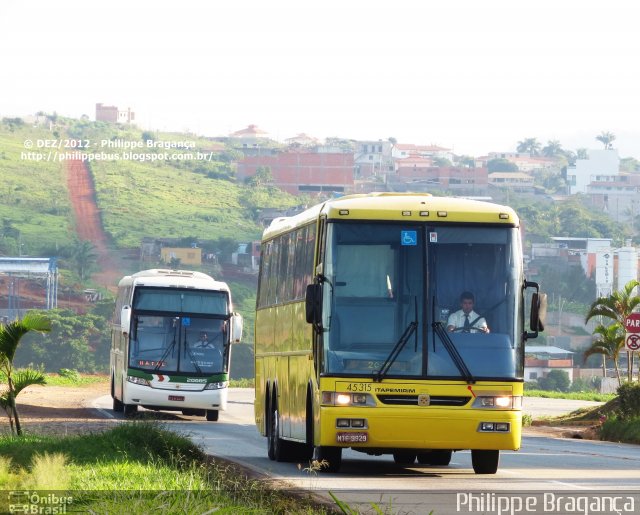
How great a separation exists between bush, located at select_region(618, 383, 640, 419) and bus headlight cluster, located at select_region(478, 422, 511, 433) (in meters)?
18.8

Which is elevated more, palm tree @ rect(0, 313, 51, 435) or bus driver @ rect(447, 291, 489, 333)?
bus driver @ rect(447, 291, 489, 333)

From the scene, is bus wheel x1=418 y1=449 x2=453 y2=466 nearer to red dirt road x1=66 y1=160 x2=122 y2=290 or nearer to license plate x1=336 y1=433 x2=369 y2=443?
license plate x1=336 y1=433 x2=369 y2=443

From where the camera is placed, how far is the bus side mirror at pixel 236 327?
36.1m

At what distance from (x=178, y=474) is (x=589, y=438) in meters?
22.0

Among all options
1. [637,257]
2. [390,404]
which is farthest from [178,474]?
[637,257]

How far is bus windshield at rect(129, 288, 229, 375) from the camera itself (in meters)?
36.5

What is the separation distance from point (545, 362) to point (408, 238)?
386 ft

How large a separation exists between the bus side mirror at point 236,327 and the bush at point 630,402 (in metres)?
9.31

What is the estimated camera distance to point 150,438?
20781mm

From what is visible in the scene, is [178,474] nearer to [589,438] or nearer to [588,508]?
[588,508]

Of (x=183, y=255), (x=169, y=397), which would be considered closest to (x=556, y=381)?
(x=183, y=255)

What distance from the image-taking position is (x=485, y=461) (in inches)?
762

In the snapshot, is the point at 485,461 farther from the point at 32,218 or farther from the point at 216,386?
the point at 32,218

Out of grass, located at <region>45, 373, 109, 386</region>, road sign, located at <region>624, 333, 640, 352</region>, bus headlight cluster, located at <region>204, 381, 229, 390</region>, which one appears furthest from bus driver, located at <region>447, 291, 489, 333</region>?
grass, located at <region>45, 373, 109, 386</region>
